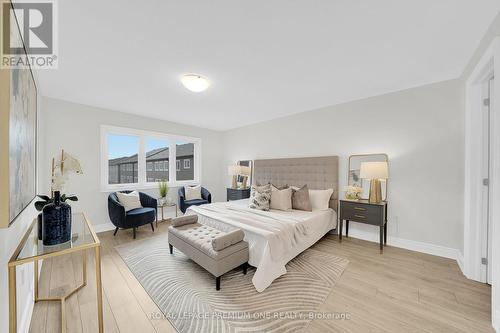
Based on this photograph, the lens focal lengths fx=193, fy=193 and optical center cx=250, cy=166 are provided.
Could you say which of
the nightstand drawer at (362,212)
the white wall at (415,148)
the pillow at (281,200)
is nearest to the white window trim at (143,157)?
the pillow at (281,200)

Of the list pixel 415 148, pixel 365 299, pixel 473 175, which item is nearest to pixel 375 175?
pixel 415 148

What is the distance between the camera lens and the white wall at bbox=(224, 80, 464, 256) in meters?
2.70

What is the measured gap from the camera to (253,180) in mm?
5156

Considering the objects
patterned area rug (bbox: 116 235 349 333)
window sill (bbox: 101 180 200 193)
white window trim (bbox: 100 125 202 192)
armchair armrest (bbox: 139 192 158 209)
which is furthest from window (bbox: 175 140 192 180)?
patterned area rug (bbox: 116 235 349 333)

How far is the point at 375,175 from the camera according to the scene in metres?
2.95

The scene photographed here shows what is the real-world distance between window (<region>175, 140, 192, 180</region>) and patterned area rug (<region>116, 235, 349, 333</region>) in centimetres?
283

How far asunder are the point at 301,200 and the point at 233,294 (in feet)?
6.51

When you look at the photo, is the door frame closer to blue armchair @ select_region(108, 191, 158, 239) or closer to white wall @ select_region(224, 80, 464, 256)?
white wall @ select_region(224, 80, 464, 256)

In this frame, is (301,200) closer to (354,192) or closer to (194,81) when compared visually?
(354,192)

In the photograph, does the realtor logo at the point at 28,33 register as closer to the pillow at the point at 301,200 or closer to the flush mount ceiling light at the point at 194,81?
the flush mount ceiling light at the point at 194,81

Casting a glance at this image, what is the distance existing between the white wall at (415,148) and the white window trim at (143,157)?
11.8 ft

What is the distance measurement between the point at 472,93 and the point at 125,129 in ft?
18.9

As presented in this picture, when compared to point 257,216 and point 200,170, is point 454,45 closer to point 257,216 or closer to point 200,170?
point 257,216

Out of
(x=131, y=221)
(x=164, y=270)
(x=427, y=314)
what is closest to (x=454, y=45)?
(x=427, y=314)
